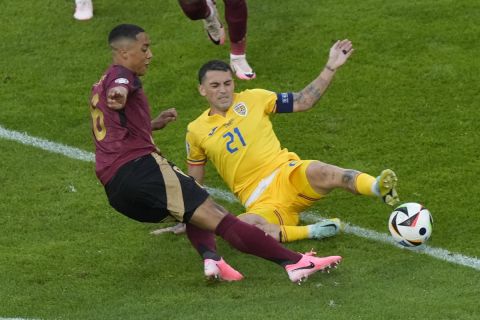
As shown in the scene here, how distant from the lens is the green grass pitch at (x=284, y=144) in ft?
24.1

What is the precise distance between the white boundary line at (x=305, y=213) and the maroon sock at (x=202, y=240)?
1.27 meters

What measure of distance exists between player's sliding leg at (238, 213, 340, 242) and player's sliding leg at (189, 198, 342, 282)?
0.97 metres

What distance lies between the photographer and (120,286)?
7.75 m

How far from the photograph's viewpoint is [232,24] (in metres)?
11.0

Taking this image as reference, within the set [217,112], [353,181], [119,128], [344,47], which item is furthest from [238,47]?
[119,128]

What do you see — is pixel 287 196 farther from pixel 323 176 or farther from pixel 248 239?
pixel 248 239

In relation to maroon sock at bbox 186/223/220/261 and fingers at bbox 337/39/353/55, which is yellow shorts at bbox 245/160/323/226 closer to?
maroon sock at bbox 186/223/220/261

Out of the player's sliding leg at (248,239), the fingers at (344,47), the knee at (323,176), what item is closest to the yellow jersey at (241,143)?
the knee at (323,176)

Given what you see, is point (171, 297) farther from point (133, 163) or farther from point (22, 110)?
point (22, 110)

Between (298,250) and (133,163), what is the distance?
1.62 meters

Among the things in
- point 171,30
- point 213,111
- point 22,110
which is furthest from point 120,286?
point 171,30

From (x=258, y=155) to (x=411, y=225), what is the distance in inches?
57.9

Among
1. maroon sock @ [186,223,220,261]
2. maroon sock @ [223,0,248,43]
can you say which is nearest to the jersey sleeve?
maroon sock @ [186,223,220,261]

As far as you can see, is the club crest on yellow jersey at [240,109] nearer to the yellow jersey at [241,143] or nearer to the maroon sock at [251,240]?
the yellow jersey at [241,143]
